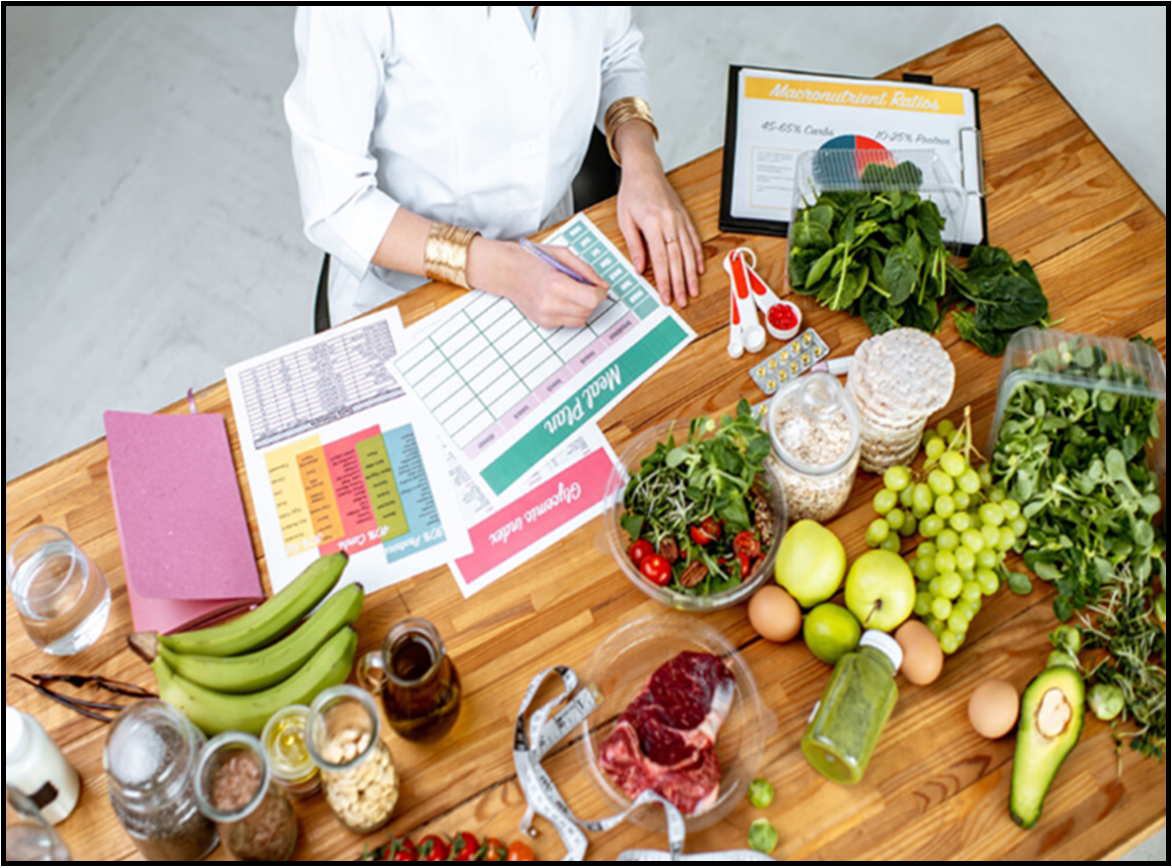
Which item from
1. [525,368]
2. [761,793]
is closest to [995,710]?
[761,793]

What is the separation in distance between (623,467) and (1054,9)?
8.43ft

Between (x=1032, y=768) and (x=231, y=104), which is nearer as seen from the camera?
(x=1032, y=768)

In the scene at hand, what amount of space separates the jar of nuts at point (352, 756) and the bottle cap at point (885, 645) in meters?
0.54

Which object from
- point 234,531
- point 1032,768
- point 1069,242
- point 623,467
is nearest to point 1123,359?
point 1069,242

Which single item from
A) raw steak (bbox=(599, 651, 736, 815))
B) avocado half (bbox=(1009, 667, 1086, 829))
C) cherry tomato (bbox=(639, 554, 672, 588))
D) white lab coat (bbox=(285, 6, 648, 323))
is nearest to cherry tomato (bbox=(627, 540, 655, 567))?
cherry tomato (bbox=(639, 554, 672, 588))

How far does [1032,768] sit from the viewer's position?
34.9 inches

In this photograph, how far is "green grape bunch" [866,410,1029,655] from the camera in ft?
3.16

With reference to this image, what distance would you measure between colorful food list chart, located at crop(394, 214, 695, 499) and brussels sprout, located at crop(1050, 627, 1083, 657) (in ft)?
1.93

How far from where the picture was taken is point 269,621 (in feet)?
3.24

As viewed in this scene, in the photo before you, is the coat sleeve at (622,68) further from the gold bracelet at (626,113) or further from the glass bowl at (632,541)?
the glass bowl at (632,541)

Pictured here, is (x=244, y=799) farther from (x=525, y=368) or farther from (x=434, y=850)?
(x=525, y=368)

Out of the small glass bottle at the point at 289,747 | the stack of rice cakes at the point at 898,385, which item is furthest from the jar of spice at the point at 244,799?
the stack of rice cakes at the point at 898,385

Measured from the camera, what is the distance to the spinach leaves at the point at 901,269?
1106 millimetres

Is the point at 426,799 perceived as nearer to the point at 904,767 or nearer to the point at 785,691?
the point at 785,691
